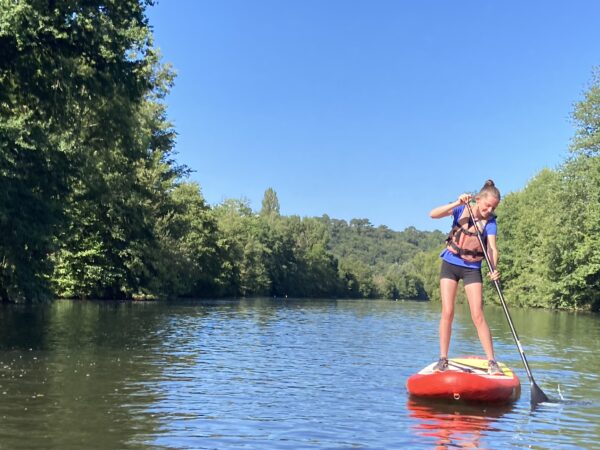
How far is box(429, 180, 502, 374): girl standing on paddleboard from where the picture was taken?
9.51 meters

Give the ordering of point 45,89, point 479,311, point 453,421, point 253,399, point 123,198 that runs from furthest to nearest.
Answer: point 123,198, point 45,89, point 479,311, point 253,399, point 453,421

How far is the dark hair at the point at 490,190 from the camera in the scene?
962 centimetres

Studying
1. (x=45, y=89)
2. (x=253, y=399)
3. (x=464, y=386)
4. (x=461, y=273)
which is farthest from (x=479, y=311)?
(x=45, y=89)

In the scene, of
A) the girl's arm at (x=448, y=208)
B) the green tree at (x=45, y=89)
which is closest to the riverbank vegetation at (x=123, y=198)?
the green tree at (x=45, y=89)

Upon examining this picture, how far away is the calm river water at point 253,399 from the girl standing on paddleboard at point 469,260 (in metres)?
1.07

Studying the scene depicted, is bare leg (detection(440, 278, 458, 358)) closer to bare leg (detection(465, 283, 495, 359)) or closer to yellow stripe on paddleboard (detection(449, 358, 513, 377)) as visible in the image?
bare leg (detection(465, 283, 495, 359))

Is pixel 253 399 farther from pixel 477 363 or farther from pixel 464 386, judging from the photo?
pixel 477 363

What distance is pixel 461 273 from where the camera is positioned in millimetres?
9578

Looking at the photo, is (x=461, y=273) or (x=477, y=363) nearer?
(x=461, y=273)

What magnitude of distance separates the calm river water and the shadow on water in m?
0.02

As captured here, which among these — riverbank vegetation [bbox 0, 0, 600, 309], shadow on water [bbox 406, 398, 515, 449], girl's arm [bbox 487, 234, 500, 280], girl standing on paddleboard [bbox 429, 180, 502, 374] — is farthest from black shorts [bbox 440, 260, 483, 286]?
riverbank vegetation [bbox 0, 0, 600, 309]

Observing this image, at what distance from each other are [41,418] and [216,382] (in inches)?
141

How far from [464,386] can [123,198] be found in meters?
32.8

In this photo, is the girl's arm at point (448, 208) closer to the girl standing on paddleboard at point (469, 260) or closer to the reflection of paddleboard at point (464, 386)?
the girl standing on paddleboard at point (469, 260)
